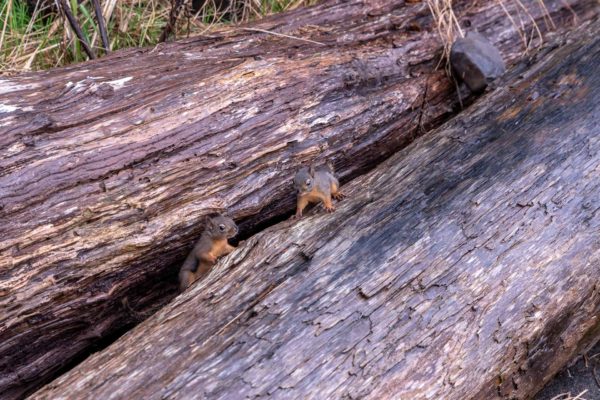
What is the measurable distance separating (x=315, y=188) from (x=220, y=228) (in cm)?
49

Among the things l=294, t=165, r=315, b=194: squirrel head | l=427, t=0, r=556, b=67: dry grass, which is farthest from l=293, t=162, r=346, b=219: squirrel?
l=427, t=0, r=556, b=67: dry grass

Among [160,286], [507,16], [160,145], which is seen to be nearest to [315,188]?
[160,145]

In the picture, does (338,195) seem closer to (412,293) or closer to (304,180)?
(304,180)

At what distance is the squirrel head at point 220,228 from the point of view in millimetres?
3453

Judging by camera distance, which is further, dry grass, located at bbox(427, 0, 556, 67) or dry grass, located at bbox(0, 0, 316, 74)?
dry grass, located at bbox(0, 0, 316, 74)

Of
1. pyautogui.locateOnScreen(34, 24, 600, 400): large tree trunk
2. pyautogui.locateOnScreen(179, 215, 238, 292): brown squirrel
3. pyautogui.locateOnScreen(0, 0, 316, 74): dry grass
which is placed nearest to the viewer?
pyautogui.locateOnScreen(34, 24, 600, 400): large tree trunk

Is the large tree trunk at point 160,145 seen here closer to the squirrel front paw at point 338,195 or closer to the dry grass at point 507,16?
the dry grass at point 507,16

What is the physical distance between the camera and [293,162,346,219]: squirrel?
351 cm

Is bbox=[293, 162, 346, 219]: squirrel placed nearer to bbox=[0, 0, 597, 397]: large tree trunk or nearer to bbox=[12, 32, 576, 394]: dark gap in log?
bbox=[12, 32, 576, 394]: dark gap in log

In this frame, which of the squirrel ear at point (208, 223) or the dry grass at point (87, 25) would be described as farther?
the dry grass at point (87, 25)

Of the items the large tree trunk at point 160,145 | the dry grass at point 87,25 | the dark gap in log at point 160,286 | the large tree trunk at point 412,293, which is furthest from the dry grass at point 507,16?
the dry grass at point 87,25

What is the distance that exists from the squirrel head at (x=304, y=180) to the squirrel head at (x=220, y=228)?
0.37 meters

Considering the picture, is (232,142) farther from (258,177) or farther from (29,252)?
(29,252)

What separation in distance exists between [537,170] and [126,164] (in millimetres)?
1898
